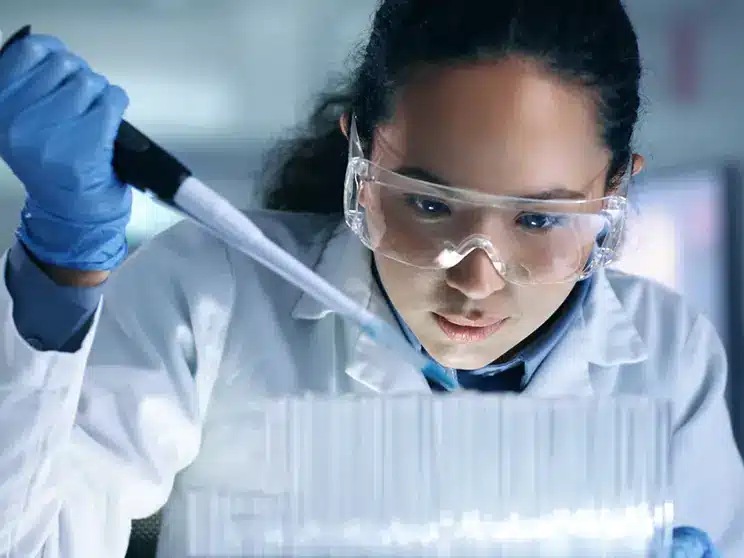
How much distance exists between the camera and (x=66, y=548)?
3.28 feet

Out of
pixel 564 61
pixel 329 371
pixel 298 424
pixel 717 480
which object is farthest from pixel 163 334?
pixel 717 480

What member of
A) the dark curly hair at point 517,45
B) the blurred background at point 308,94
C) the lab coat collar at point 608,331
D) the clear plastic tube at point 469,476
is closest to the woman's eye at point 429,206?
the dark curly hair at point 517,45

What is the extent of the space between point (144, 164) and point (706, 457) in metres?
1.00

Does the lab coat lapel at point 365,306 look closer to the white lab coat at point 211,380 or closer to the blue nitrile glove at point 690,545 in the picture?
the white lab coat at point 211,380

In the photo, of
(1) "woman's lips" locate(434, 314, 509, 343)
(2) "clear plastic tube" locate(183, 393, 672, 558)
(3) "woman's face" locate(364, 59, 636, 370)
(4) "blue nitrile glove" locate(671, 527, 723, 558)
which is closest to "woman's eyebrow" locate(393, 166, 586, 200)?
(3) "woman's face" locate(364, 59, 636, 370)

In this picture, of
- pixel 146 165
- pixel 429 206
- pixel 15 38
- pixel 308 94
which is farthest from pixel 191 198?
pixel 308 94

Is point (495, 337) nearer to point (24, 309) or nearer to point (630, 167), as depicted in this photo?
point (630, 167)

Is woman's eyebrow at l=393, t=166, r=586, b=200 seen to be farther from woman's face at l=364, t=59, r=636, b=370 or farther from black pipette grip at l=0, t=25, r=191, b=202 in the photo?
black pipette grip at l=0, t=25, r=191, b=202

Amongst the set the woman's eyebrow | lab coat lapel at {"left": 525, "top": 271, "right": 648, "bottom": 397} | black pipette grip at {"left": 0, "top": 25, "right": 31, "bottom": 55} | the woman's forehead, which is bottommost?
lab coat lapel at {"left": 525, "top": 271, "right": 648, "bottom": 397}

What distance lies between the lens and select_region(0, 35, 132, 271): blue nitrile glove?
820mm

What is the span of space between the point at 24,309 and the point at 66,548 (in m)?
0.28

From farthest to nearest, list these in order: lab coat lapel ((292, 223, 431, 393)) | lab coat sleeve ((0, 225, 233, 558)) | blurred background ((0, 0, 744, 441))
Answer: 1. blurred background ((0, 0, 744, 441))
2. lab coat lapel ((292, 223, 431, 393))
3. lab coat sleeve ((0, 225, 233, 558))

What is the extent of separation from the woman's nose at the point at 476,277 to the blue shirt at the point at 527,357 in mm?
199

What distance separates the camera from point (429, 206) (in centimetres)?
106
